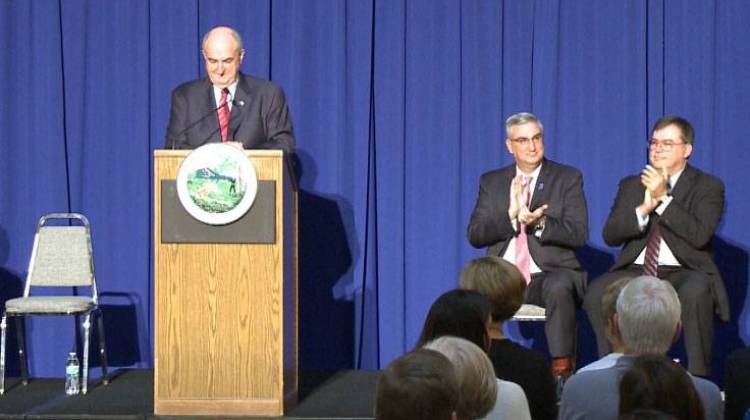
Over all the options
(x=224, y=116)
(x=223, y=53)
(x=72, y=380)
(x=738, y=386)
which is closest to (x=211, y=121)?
(x=224, y=116)

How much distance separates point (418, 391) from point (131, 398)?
3.59 m

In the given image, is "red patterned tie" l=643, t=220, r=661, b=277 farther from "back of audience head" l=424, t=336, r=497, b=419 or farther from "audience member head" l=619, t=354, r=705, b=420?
"audience member head" l=619, t=354, r=705, b=420

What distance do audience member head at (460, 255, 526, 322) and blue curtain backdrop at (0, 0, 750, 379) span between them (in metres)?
2.90

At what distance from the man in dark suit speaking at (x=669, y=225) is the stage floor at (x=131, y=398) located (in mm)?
1119

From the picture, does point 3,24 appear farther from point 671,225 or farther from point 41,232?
point 671,225

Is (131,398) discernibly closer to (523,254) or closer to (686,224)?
(523,254)

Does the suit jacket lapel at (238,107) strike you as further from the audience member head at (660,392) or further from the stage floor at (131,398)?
the audience member head at (660,392)

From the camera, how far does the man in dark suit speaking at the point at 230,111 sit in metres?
5.42

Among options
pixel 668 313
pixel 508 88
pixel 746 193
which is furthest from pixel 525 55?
pixel 668 313

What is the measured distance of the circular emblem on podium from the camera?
15.2 feet

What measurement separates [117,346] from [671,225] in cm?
305

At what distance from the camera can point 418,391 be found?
201 cm

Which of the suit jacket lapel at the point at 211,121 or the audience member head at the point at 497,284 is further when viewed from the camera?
the suit jacket lapel at the point at 211,121

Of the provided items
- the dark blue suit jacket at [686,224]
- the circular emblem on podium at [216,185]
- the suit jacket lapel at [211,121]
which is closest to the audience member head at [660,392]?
the circular emblem on podium at [216,185]
